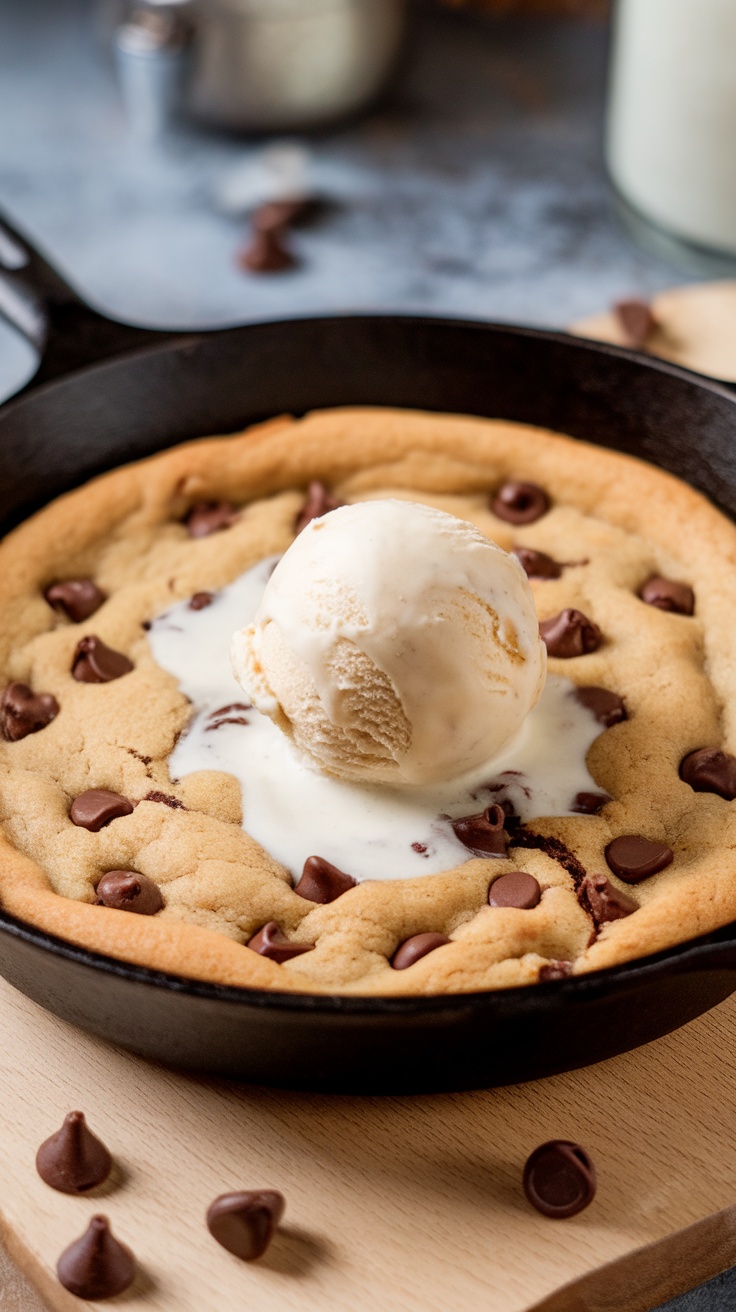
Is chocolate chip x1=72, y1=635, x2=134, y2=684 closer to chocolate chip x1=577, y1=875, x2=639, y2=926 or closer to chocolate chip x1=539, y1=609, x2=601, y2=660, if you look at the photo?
chocolate chip x1=539, y1=609, x2=601, y2=660

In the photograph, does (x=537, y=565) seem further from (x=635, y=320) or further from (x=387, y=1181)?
(x=387, y=1181)

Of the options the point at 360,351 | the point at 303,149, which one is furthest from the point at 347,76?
A: the point at 360,351

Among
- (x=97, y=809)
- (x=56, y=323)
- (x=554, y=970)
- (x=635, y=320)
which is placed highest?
(x=56, y=323)

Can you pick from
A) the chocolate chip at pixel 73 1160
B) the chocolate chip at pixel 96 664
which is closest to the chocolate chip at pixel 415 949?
the chocolate chip at pixel 73 1160

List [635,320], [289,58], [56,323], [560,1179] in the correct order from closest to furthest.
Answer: [560,1179], [56,323], [635,320], [289,58]

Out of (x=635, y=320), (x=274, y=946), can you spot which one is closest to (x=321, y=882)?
(x=274, y=946)

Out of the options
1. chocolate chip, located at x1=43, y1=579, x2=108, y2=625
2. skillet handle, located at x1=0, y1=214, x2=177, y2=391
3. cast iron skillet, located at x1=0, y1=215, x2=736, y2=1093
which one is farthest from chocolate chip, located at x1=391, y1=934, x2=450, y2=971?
skillet handle, located at x1=0, y1=214, x2=177, y2=391

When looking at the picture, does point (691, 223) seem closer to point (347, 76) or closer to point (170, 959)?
point (347, 76)
